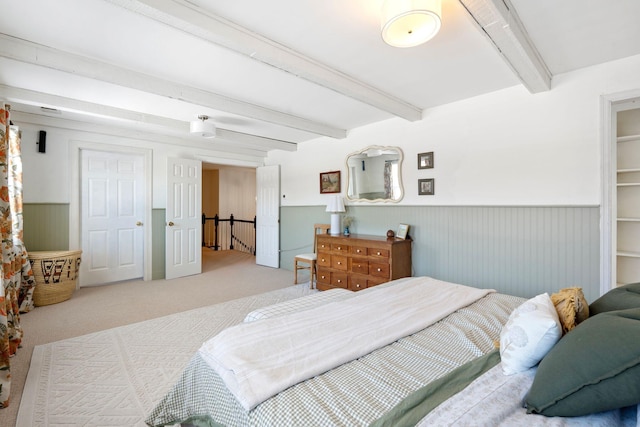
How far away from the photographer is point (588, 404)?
0.76 m

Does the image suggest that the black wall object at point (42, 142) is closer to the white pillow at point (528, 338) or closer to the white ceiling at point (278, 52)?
the white ceiling at point (278, 52)

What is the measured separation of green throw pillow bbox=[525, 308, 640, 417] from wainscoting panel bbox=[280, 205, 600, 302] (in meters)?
2.33

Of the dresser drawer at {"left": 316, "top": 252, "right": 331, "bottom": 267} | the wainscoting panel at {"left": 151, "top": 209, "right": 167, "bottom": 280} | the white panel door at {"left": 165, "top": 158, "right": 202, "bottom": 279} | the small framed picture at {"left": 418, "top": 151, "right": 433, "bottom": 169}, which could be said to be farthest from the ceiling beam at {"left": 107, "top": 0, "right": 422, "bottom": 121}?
the wainscoting panel at {"left": 151, "top": 209, "right": 167, "bottom": 280}

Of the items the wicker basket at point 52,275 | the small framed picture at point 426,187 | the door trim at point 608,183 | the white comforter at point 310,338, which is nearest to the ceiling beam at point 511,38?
the door trim at point 608,183

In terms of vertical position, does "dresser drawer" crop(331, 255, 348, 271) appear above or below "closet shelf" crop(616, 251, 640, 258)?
below

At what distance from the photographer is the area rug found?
5.74 feet

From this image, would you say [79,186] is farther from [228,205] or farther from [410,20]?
[410,20]

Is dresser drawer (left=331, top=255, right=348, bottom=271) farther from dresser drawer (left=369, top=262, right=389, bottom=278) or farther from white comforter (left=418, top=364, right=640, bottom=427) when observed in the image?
white comforter (left=418, top=364, right=640, bottom=427)

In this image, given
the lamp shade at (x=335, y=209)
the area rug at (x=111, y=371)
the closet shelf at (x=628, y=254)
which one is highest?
the lamp shade at (x=335, y=209)

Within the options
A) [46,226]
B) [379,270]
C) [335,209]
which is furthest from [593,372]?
[46,226]

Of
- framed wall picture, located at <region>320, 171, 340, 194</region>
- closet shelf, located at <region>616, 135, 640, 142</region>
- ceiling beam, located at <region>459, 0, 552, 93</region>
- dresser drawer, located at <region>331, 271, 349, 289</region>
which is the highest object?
ceiling beam, located at <region>459, 0, 552, 93</region>

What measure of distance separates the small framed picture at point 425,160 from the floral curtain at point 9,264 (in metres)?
3.95

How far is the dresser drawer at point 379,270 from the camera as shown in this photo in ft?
11.7

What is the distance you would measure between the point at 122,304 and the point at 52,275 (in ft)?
2.92
